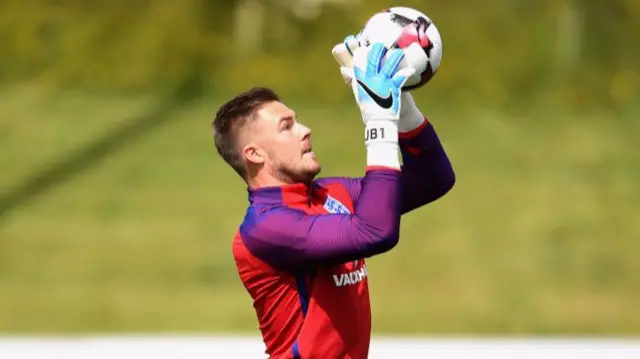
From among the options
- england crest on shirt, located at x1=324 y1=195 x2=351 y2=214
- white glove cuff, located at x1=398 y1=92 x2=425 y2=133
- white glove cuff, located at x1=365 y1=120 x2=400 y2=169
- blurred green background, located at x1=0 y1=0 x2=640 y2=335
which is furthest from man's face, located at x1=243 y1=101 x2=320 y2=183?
blurred green background, located at x1=0 y1=0 x2=640 y2=335

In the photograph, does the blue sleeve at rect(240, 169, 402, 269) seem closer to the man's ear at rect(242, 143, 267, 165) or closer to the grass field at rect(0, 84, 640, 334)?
the man's ear at rect(242, 143, 267, 165)

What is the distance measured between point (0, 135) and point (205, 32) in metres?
2.59

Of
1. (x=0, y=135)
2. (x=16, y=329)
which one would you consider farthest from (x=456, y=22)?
(x=16, y=329)

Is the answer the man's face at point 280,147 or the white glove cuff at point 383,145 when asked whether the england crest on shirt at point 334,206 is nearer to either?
the man's face at point 280,147

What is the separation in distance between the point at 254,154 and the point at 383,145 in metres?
0.44

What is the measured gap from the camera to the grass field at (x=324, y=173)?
7.78 metres

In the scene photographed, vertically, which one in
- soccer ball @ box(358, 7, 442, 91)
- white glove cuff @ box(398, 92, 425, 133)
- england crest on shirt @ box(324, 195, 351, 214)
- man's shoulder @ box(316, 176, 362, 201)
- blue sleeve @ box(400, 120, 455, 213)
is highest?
soccer ball @ box(358, 7, 442, 91)

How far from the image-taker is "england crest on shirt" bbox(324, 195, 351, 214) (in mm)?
2934

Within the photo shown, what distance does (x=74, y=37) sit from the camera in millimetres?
11570

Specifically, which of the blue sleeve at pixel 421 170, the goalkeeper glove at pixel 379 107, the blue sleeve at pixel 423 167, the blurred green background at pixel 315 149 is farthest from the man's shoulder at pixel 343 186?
the blurred green background at pixel 315 149

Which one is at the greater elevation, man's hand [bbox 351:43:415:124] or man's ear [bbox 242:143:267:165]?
man's hand [bbox 351:43:415:124]

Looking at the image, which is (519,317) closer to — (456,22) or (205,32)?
(456,22)

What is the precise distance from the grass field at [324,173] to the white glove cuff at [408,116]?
448 centimetres

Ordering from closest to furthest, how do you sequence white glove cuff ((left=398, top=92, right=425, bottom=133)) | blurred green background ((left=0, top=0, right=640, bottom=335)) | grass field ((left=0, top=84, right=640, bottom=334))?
white glove cuff ((left=398, top=92, right=425, bottom=133)), grass field ((left=0, top=84, right=640, bottom=334)), blurred green background ((left=0, top=0, right=640, bottom=335))
